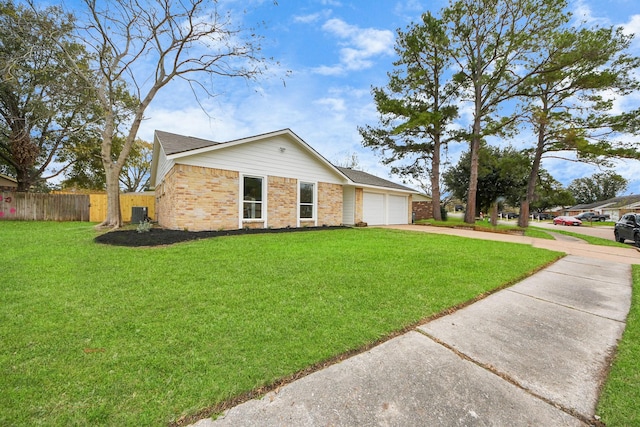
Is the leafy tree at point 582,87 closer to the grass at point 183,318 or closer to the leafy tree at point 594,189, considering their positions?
the grass at point 183,318

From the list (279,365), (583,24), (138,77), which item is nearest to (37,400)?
(279,365)

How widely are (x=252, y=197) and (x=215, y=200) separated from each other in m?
1.55

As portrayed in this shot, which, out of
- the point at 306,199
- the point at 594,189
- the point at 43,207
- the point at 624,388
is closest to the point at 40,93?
the point at 43,207

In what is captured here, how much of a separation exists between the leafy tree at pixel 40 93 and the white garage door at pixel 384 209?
48.1 feet

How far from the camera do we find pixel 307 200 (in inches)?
496

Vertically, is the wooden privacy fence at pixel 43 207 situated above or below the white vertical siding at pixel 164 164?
below

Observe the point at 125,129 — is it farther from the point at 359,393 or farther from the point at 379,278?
the point at 359,393

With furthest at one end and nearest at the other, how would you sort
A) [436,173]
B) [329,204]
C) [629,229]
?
[436,173] → [329,204] → [629,229]

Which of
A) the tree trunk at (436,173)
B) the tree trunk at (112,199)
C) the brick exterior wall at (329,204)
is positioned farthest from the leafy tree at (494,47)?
the tree trunk at (112,199)

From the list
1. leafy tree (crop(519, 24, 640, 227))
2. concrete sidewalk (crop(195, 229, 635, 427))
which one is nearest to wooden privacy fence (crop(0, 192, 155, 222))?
concrete sidewalk (crop(195, 229, 635, 427))

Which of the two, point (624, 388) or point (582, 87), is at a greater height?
point (582, 87)

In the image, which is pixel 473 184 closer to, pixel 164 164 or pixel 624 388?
pixel 624 388

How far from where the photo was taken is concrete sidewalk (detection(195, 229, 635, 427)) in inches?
64.1

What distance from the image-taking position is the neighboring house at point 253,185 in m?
9.24
